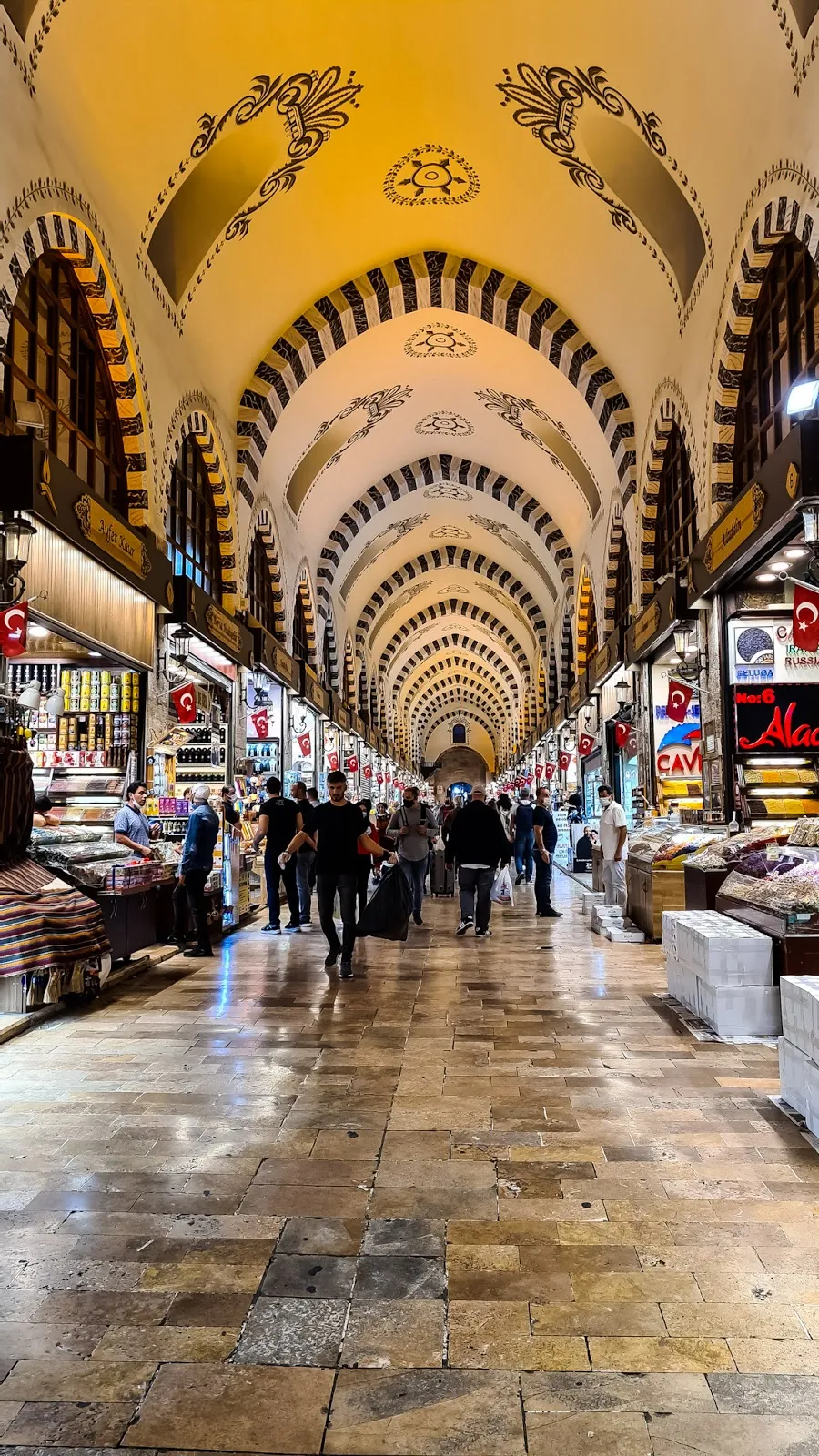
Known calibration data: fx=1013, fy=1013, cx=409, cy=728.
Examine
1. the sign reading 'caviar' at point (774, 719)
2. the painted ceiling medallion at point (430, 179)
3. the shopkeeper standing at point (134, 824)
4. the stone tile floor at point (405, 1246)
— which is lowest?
the stone tile floor at point (405, 1246)

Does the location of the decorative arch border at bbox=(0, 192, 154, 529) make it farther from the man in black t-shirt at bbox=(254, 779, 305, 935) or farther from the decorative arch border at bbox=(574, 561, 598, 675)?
the decorative arch border at bbox=(574, 561, 598, 675)

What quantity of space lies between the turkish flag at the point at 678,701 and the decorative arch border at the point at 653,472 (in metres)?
1.82

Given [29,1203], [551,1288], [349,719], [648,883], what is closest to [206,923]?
[648,883]

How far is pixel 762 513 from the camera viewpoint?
23.4 ft

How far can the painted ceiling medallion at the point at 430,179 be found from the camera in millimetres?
9547

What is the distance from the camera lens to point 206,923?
7301 mm

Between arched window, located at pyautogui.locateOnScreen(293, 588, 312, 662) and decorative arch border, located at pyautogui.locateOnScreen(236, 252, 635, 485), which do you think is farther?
arched window, located at pyautogui.locateOnScreen(293, 588, 312, 662)

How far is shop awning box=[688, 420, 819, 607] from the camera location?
606 cm

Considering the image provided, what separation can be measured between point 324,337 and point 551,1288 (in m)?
11.3

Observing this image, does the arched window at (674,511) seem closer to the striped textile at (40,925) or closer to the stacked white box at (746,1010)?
the stacked white box at (746,1010)

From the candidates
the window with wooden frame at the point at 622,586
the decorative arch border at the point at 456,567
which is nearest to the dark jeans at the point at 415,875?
the window with wooden frame at the point at 622,586

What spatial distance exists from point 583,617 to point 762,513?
10.1m

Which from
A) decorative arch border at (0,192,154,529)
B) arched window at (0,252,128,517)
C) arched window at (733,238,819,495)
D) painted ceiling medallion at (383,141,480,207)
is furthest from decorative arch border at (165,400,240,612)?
arched window at (733,238,819,495)

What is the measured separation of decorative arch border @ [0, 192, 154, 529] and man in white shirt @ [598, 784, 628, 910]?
4.81 m
